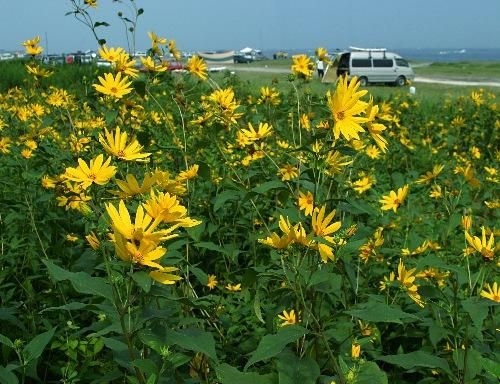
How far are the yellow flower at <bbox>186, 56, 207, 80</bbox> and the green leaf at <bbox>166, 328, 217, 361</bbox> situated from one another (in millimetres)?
1812

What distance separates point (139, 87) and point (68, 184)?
0.50 m

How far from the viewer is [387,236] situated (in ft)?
9.12

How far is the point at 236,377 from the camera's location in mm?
1233

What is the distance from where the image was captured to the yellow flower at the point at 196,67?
9.45 feet

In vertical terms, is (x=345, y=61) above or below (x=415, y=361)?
above

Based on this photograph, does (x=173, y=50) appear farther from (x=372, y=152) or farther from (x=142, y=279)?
(x=142, y=279)

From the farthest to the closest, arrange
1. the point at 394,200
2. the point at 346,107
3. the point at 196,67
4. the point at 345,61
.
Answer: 1. the point at 345,61
2. the point at 196,67
3. the point at 394,200
4. the point at 346,107

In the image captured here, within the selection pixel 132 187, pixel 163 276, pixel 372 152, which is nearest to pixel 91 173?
pixel 132 187

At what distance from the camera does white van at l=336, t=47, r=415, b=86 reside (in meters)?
23.0

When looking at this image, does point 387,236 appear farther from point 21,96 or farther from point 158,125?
point 21,96

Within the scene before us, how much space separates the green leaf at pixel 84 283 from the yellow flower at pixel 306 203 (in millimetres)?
765

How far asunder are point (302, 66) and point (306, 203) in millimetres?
923

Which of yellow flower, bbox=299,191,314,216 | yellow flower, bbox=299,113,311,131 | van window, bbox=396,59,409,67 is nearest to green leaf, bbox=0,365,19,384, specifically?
yellow flower, bbox=299,191,314,216

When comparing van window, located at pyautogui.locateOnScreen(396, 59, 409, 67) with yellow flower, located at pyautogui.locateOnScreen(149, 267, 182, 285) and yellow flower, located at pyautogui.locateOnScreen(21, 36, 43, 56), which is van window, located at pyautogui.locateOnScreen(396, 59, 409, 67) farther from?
yellow flower, located at pyautogui.locateOnScreen(149, 267, 182, 285)
